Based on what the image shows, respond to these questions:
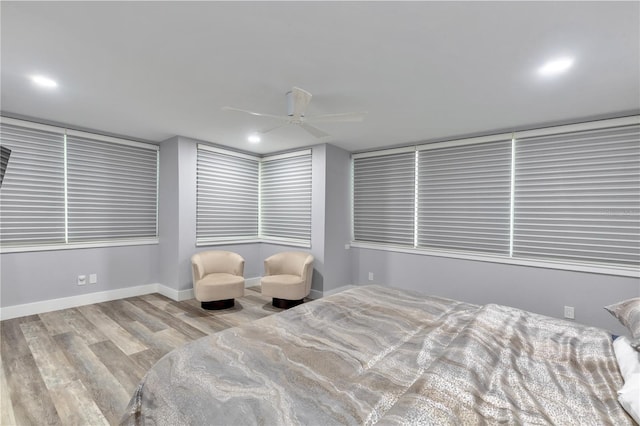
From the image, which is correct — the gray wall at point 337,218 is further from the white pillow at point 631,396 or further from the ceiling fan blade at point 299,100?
the white pillow at point 631,396

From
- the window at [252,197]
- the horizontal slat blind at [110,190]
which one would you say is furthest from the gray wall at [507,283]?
the horizontal slat blind at [110,190]

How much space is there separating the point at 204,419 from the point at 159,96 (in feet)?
9.36

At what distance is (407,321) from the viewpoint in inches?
79.7

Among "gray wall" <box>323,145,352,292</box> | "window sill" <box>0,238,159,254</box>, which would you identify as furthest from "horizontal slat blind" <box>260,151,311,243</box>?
"window sill" <box>0,238,159,254</box>

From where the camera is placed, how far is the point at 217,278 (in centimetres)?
415

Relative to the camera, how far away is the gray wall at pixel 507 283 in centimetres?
309

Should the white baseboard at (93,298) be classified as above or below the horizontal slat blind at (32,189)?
below

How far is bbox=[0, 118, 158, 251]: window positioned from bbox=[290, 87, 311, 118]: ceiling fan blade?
11.0 feet

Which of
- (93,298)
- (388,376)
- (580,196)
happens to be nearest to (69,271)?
(93,298)

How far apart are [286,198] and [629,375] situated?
4.52 metres

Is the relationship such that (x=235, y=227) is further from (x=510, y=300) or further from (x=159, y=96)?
(x=510, y=300)

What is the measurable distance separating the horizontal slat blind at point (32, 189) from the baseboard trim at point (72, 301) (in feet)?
2.61

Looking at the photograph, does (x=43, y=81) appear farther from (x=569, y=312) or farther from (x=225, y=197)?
(x=569, y=312)

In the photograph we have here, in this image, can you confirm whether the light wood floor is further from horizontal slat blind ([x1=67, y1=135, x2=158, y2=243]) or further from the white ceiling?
the white ceiling
